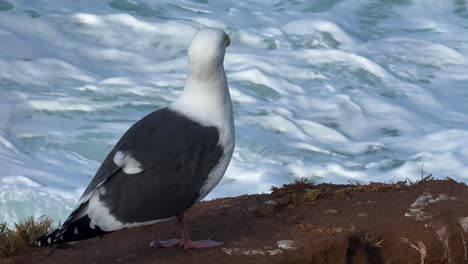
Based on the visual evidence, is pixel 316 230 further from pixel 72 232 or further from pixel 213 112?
pixel 72 232

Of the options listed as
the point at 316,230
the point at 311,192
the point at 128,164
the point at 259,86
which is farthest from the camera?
the point at 259,86

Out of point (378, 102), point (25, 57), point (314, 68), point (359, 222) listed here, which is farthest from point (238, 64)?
point (359, 222)

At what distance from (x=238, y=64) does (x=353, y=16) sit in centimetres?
287

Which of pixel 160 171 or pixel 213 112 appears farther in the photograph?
pixel 213 112

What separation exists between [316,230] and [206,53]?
90cm

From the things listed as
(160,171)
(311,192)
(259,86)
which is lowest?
(160,171)

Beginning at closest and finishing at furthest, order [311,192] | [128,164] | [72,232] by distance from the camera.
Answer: [72,232]
[128,164]
[311,192]

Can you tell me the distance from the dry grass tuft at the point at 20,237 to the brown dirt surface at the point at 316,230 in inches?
2.3

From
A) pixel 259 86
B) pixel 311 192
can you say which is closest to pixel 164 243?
pixel 311 192

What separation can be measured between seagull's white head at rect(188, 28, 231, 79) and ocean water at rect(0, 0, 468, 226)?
400 cm

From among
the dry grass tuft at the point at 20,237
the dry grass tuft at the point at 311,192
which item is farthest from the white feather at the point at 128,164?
the dry grass tuft at the point at 311,192

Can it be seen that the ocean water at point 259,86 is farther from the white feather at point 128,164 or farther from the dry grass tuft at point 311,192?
the white feather at point 128,164

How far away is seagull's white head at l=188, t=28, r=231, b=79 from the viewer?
13.3 feet

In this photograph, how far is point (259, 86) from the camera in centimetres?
1118
